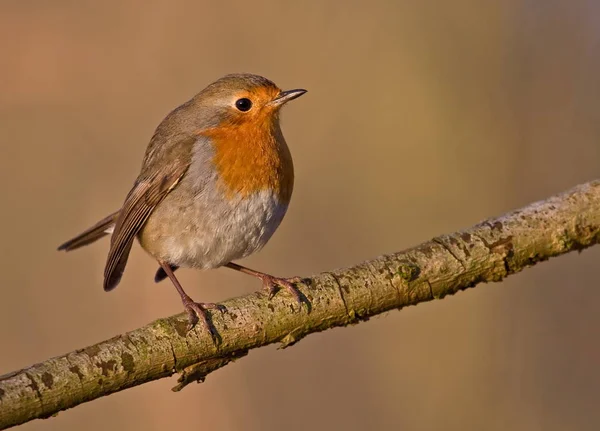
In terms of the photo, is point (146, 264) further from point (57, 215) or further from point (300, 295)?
point (300, 295)

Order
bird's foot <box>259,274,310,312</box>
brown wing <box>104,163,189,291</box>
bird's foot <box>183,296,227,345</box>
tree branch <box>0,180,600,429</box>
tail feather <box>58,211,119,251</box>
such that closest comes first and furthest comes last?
tree branch <box>0,180,600,429</box> < bird's foot <box>183,296,227,345</box> < bird's foot <box>259,274,310,312</box> < brown wing <box>104,163,189,291</box> < tail feather <box>58,211,119,251</box>

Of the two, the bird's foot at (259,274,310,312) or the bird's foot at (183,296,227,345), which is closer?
the bird's foot at (183,296,227,345)

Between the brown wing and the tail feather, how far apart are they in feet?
1.23

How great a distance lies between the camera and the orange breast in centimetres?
405

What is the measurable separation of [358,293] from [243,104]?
4.79 ft

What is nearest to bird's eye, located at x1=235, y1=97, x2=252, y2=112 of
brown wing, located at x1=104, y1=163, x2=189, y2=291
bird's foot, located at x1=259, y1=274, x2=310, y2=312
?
brown wing, located at x1=104, y1=163, x2=189, y2=291

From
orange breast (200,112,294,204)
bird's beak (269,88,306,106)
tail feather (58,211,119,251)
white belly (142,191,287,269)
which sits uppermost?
bird's beak (269,88,306,106)

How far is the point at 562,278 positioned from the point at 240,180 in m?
2.95

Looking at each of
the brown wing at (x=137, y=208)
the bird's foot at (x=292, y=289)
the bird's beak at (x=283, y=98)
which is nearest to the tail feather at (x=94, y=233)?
the brown wing at (x=137, y=208)

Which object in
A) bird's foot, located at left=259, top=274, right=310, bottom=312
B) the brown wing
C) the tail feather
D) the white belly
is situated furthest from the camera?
the tail feather

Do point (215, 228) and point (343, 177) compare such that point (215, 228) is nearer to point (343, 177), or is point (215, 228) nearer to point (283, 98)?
point (283, 98)

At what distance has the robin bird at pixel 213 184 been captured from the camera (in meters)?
4.05

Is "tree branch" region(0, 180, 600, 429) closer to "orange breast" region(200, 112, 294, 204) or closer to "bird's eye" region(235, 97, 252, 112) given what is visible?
"orange breast" region(200, 112, 294, 204)

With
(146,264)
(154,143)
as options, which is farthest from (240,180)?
(146,264)
